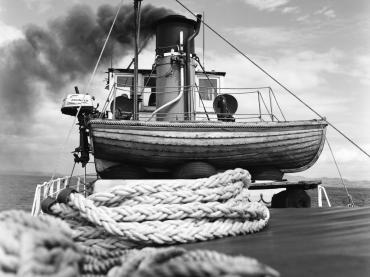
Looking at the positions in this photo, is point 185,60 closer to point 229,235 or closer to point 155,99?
point 155,99

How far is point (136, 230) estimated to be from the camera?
126 cm

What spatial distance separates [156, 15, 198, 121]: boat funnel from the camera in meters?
7.81

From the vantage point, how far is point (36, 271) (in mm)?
705

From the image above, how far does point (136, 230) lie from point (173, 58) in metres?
6.97

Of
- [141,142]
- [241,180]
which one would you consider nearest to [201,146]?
[141,142]

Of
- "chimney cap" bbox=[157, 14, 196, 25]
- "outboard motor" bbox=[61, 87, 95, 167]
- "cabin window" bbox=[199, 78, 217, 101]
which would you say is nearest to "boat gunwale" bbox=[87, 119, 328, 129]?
"outboard motor" bbox=[61, 87, 95, 167]

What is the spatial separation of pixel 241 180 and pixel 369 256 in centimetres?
60

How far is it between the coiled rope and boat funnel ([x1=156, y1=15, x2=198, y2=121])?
609 centimetres

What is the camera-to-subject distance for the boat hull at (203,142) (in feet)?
18.3

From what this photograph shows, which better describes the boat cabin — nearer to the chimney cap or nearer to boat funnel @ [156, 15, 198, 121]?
boat funnel @ [156, 15, 198, 121]

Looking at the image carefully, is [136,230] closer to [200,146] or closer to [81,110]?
[200,146]

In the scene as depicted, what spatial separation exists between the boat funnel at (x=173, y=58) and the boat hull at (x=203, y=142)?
76.3 inches

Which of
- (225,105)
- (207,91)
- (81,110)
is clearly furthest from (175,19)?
(81,110)

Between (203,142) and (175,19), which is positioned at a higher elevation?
(175,19)
